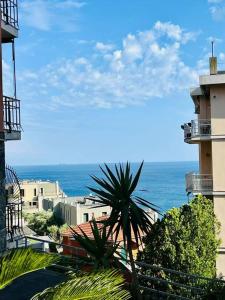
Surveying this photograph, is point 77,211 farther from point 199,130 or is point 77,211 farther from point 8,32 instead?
point 8,32

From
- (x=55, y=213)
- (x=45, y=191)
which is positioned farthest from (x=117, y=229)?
(x=45, y=191)

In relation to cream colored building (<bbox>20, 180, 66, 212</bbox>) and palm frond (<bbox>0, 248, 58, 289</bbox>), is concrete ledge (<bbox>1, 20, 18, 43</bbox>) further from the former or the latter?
cream colored building (<bbox>20, 180, 66, 212</bbox>)

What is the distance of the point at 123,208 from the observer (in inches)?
372

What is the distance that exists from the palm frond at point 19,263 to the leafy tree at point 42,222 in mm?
65676

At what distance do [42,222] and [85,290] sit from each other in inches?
2817

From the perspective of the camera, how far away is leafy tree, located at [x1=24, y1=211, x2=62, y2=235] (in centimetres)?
7154

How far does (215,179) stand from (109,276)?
15762 mm

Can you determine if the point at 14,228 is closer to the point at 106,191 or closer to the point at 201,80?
the point at 106,191

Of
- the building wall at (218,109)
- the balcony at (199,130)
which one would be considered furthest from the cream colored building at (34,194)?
the building wall at (218,109)

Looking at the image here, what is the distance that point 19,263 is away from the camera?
4.61 meters

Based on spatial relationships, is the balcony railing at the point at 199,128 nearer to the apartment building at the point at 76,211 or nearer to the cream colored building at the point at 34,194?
the apartment building at the point at 76,211

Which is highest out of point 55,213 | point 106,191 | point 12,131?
point 12,131

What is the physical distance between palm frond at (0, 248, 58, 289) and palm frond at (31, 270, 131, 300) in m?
0.30

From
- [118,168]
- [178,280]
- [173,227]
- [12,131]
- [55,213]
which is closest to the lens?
[118,168]
